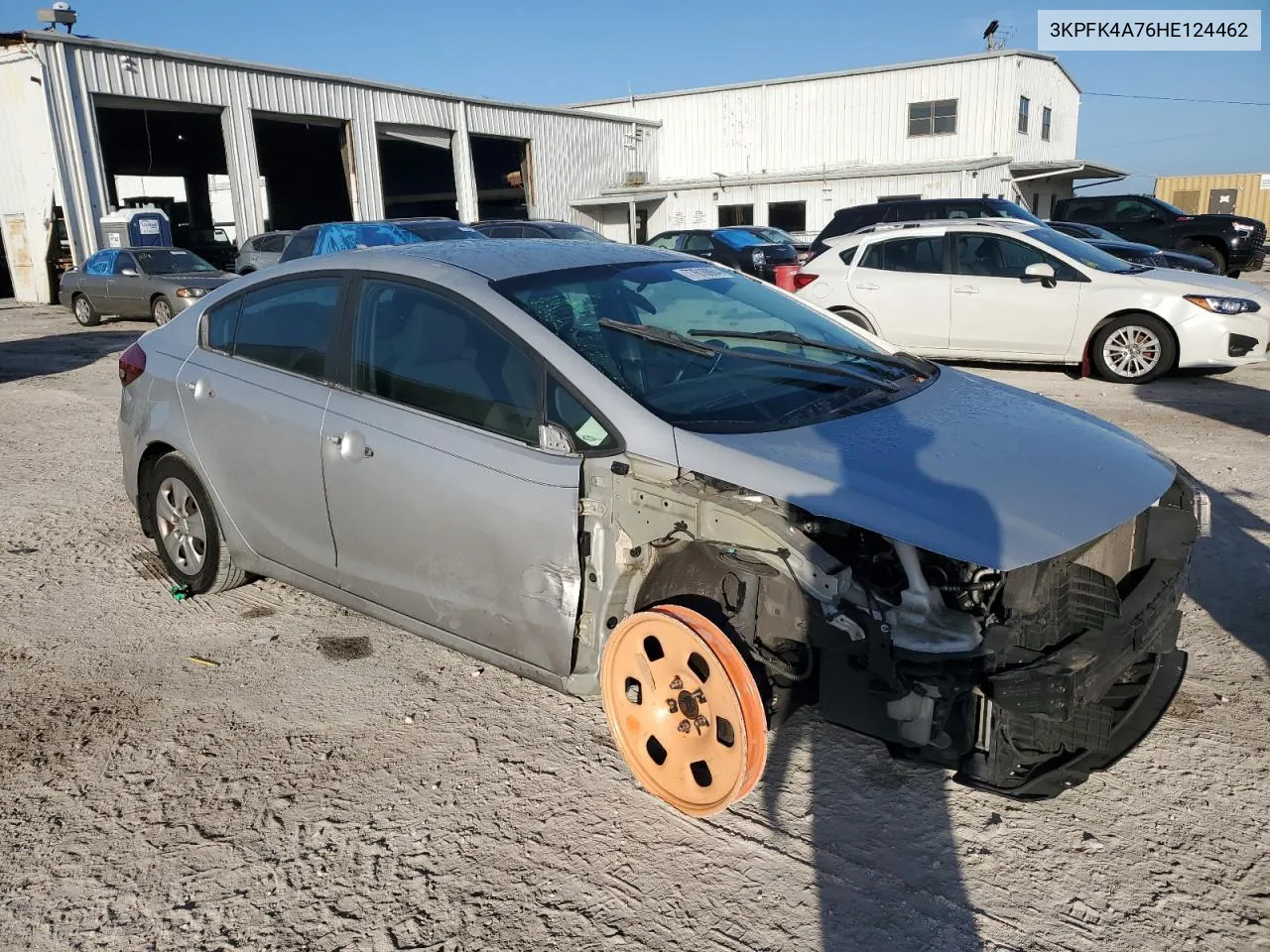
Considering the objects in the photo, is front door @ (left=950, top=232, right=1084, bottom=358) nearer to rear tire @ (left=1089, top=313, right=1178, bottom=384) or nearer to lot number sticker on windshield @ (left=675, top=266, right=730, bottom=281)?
rear tire @ (left=1089, top=313, right=1178, bottom=384)

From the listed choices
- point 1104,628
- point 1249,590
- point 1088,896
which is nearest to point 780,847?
point 1088,896

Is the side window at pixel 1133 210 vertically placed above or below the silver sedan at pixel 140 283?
above

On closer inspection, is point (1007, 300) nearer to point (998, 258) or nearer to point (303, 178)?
point (998, 258)

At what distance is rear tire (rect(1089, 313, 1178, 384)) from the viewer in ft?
29.8

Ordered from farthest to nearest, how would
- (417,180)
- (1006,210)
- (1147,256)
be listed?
1. (417,180)
2. (1006,210)
3. (1147,256)

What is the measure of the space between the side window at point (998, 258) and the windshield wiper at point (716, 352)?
6.87 metres

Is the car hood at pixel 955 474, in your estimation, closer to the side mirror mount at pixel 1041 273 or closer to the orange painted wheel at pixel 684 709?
the orange painted wheel at pixel 684 709

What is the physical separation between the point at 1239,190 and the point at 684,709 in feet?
146

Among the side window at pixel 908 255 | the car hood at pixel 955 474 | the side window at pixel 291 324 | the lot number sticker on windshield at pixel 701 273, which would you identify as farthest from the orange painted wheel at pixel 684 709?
the side window at pixel 908 255

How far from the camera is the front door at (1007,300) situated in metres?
9.41

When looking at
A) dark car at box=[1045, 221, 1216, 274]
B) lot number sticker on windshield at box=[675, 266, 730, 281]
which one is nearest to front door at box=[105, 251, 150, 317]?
dark car at box=[1045, 221, 1216, 274]

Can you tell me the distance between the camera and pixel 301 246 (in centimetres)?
1545

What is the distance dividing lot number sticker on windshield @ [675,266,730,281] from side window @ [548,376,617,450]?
3.48ft

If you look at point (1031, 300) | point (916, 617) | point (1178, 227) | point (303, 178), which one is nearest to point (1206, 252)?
point (1178, 227)
